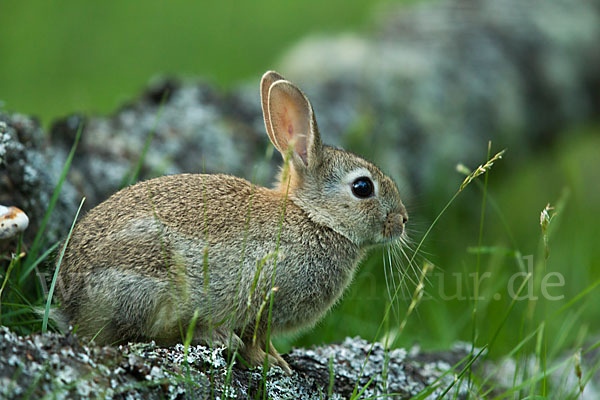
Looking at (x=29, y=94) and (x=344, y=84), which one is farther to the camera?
(x=29, y=94)

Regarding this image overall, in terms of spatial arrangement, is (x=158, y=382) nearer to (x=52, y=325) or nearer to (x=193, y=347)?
(x=193, y=347)

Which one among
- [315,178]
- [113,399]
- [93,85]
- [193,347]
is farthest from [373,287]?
[93,85]

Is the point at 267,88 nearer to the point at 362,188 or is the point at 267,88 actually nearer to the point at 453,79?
the point at 362,188

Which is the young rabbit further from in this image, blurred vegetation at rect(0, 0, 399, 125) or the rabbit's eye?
blurred vegetation at rect(0, 0, 399, 125)

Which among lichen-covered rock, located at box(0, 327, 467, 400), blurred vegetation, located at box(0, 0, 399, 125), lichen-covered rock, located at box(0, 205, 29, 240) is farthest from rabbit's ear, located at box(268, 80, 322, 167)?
blurred vegetation, located at box(0, 0, 399, 125)

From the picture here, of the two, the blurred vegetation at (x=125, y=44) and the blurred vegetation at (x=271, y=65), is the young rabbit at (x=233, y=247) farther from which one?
the blurred vegetation at (x=125, y=44)

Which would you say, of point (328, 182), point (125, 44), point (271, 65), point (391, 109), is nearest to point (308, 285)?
point (328, 182)

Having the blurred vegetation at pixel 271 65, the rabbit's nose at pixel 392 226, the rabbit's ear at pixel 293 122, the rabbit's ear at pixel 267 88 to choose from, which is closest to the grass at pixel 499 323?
the blurred vegetation at pixel 271 65
